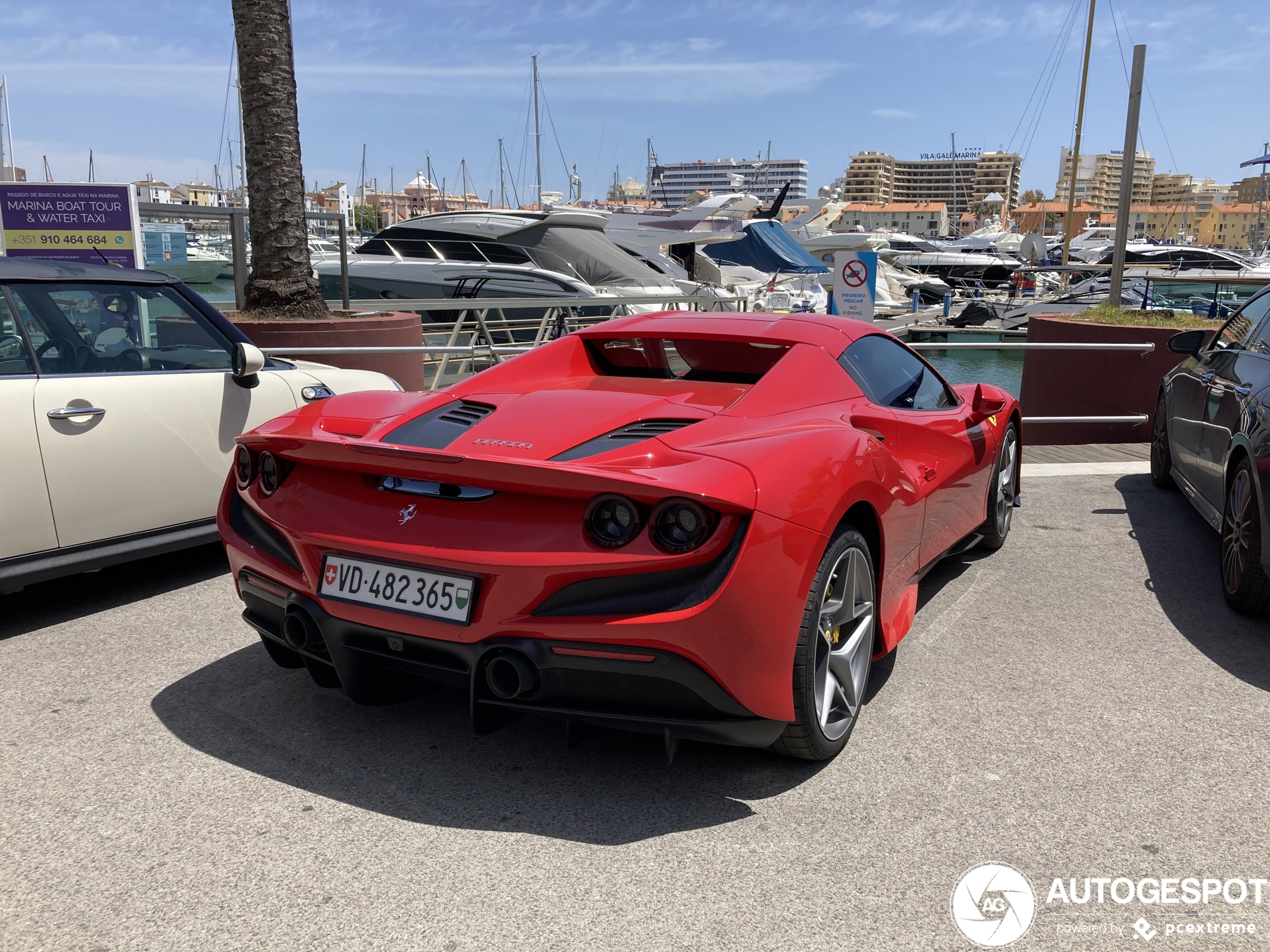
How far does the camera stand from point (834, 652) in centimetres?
312

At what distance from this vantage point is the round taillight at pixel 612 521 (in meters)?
2.65

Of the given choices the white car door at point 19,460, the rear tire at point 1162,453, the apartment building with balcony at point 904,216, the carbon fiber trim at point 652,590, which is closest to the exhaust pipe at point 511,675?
the carbon fiber trim at point 652,590

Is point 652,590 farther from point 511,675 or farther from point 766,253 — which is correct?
point 766,253

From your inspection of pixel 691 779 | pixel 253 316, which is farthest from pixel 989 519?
pixel 253 316

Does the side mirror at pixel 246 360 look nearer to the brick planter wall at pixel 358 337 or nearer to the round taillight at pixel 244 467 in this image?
the round taillight at pixel 244 467

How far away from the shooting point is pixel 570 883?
2.52 m

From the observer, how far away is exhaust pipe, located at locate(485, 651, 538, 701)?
105 inches

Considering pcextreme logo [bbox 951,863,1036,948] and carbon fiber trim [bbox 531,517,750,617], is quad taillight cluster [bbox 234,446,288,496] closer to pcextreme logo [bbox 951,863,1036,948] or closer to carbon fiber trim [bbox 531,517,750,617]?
carbon fiber trim [bbox 531,517,750,617]

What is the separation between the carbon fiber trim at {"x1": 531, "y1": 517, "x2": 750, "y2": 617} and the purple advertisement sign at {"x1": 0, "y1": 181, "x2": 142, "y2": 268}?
284 inches

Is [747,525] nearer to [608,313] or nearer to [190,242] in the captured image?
[190,242]

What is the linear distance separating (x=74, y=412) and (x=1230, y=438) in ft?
17.2

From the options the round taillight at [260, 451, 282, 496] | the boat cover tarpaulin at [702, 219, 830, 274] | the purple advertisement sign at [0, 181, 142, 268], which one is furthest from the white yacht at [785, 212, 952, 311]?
the round taillight at [260, 451, 282, 496]

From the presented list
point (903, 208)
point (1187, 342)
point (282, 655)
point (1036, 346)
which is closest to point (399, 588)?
point (282, 655)

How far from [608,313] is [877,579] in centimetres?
1668
